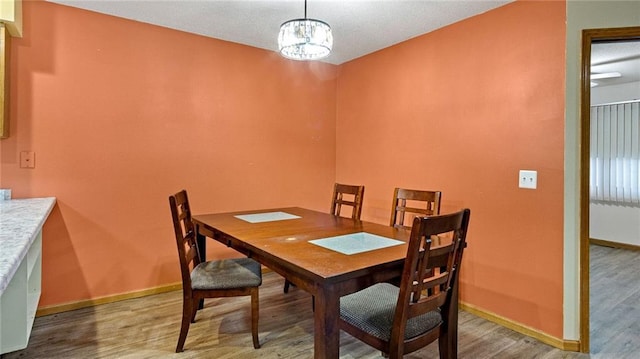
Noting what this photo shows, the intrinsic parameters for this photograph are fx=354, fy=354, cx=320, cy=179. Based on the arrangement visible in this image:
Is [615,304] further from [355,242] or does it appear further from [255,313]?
[255,313]

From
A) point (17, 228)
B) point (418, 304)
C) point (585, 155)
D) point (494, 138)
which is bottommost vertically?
point (418, 304)

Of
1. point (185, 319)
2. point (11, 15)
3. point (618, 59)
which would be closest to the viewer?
point (185, 319)

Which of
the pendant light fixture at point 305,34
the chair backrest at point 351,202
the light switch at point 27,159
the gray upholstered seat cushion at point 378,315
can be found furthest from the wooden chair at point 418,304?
the light switch at point 27,159

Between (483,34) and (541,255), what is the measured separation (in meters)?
1.62

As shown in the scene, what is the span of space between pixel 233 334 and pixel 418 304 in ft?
4.62

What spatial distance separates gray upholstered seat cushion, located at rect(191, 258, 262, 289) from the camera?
6.86 feet

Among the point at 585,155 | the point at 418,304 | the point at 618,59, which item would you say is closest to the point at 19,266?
the point at 418,304

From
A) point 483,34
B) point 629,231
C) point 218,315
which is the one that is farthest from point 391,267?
point 629,231

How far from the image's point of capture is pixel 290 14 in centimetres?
268

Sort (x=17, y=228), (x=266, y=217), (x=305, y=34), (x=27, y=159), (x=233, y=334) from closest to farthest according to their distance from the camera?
1. (x=17, y=228)
2. (x=305, y=34)
3. (x=233, y=334)
4. (x=27, y=159)
5. (x=266, y=217)

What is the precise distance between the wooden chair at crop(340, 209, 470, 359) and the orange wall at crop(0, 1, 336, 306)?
2030mm

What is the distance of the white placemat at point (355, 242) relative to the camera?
169 centimetres

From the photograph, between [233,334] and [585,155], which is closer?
[585,155]

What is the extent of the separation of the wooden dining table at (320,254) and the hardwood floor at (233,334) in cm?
67
